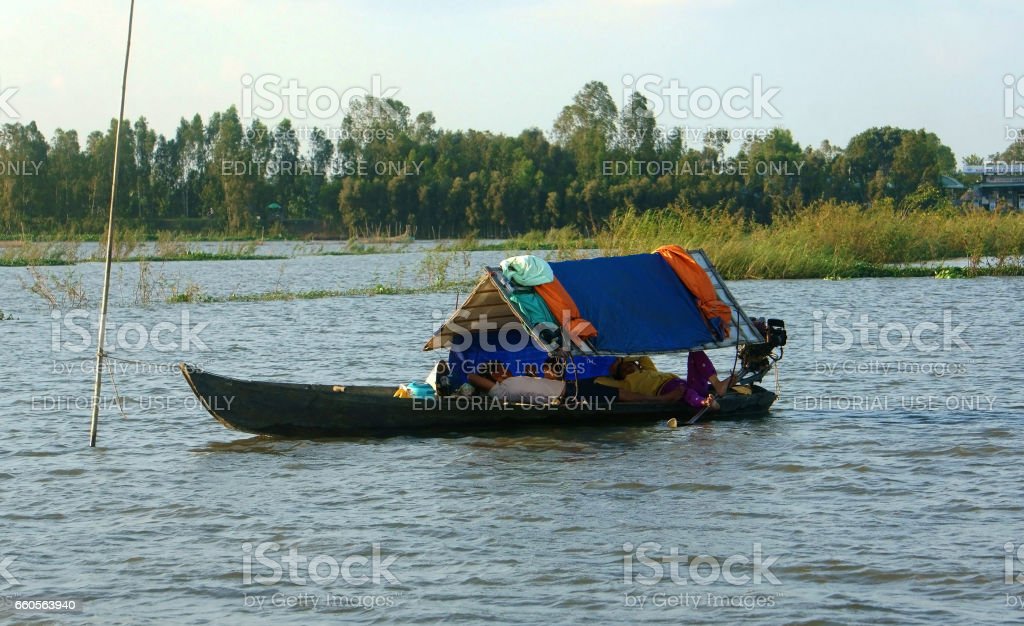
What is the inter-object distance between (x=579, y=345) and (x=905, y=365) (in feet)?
25.0

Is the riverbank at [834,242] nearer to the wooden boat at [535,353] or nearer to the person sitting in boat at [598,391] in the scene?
the wooden boat at [535,353]

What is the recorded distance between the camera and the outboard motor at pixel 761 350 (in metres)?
12.3

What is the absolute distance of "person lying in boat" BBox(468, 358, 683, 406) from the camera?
11.6 meters

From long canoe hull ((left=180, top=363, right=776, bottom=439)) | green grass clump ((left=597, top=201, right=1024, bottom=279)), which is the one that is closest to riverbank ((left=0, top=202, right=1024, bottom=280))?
green grass clump ((left=597, top=201, right=1024, bottom=279))

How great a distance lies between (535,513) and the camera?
29.7 ft

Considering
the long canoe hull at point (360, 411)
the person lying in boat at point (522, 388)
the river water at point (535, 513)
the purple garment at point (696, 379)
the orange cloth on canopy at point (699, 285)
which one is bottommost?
the river water at point (535, 513)

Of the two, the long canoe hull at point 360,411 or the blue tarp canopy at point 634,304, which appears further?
the blue tarp canopy at point 634,304

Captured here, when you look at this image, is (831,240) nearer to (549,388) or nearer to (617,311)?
(617,311)

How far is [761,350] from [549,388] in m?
2.46

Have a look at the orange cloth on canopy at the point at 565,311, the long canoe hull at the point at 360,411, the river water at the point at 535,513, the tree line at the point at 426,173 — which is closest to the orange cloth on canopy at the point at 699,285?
the long canoe hull at the point at 360,411

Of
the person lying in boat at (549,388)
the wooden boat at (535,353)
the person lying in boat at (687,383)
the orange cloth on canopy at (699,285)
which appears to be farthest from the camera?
the orange cloth on canopy at (699,285)

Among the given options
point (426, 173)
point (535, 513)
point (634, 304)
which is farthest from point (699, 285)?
point (426, 173)

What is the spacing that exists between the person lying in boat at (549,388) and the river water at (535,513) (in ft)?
1.22

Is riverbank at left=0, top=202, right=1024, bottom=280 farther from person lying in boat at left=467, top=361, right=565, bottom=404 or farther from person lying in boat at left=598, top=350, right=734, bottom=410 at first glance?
person lying in boat at left=467, top=361, right=565, bottom=404
